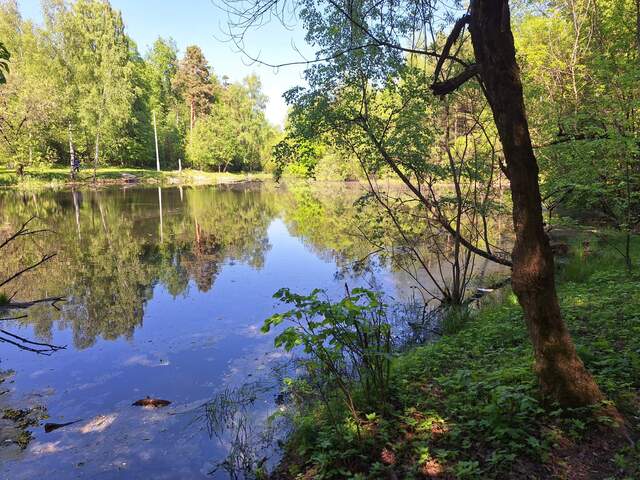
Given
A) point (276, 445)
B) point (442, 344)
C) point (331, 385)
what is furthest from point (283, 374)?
point (442, 344)

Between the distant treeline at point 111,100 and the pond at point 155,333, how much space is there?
17.6 metres

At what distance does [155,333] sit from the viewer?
884 centimetres

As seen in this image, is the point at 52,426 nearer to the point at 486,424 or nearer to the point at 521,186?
the point at 486,424

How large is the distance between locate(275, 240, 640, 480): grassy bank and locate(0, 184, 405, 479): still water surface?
1.65 m

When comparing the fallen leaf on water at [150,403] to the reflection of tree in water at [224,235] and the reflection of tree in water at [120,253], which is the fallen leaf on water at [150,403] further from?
the reflection of tree in water at [224,235]

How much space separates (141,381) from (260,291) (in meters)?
5.13

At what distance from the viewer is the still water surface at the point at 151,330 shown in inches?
195

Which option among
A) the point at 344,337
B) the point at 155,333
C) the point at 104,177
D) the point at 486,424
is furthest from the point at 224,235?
the point at 104,177

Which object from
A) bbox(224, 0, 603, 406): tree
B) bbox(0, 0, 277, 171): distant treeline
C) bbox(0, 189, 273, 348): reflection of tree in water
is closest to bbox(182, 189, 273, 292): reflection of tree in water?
bbox(0, 189, 273, 348): reflection of tree in water

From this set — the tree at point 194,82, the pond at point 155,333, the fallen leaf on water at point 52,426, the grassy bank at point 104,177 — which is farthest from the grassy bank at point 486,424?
the tree at point 194,82

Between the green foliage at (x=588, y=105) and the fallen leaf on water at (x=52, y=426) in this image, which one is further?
the green foliage at (x=588, y=105)

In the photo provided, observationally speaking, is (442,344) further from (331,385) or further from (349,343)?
(349,343)

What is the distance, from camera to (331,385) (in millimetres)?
5531

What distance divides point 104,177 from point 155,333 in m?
43.6
